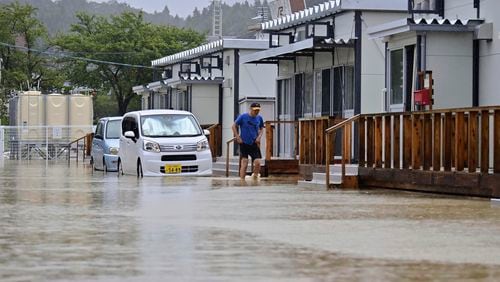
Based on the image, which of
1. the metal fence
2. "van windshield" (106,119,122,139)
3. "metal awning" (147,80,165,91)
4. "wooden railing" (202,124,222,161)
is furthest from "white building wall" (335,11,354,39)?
the metal fence

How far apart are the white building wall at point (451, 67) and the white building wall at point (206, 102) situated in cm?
1860

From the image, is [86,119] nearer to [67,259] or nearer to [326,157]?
[326,157]

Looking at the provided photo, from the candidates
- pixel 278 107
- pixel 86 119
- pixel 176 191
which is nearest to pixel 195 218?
pixel 176 191

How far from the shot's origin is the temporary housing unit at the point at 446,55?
21875 millimetres

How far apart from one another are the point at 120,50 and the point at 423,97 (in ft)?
167

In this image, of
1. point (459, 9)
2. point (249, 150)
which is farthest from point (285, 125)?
point (459, 9)

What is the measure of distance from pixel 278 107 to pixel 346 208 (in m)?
17.9

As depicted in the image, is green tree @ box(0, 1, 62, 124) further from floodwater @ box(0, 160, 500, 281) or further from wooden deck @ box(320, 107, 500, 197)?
floodwater @ box(0, 160, 500, 281)

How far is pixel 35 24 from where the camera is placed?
73.9m

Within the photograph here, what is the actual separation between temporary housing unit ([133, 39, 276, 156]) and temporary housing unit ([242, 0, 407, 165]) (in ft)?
19.9

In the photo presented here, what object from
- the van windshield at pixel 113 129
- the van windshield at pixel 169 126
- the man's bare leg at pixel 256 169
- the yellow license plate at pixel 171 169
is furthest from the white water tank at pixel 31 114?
the man's bare leg at pixel 256 169

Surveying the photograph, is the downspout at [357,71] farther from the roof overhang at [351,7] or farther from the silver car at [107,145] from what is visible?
the silver car at [107,145]

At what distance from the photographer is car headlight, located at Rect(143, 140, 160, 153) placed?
26.2 m

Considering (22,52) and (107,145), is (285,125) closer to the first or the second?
(107,145)
